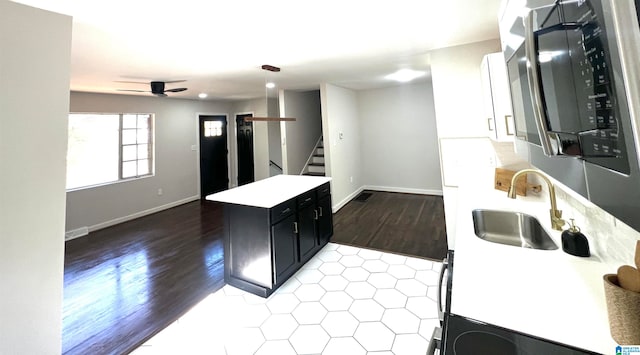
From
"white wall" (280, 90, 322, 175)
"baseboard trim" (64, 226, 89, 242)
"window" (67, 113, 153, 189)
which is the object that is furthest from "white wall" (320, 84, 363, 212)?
"baseboard trim" (64, 226, 89, 242)

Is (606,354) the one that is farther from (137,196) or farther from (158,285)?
(137,196)

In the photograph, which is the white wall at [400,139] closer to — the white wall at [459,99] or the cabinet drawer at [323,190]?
the white wall at [459,99]

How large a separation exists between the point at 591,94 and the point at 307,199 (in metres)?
2.46

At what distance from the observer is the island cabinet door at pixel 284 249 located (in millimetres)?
2287

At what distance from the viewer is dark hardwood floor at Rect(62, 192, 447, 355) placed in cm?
200

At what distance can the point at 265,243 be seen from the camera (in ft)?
7.39

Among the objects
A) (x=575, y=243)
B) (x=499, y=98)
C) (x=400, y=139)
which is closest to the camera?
(x=575, y=243)

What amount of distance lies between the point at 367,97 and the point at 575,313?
5.60m

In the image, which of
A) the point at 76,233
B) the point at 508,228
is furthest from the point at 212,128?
the point at 508,228

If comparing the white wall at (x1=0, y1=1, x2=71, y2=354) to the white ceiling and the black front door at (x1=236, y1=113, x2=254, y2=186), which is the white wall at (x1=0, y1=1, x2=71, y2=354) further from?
the black front door at (x1=236, y1=113, x2=254, y2=186)

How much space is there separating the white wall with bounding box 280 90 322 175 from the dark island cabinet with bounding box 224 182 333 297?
2.40m

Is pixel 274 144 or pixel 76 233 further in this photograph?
pixel 274 144

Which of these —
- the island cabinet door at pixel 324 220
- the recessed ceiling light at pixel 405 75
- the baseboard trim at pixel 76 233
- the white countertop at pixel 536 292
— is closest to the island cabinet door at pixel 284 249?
the island cabinet door at pixel 324 220

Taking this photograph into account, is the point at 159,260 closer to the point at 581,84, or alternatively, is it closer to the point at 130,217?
the point at 130,217
